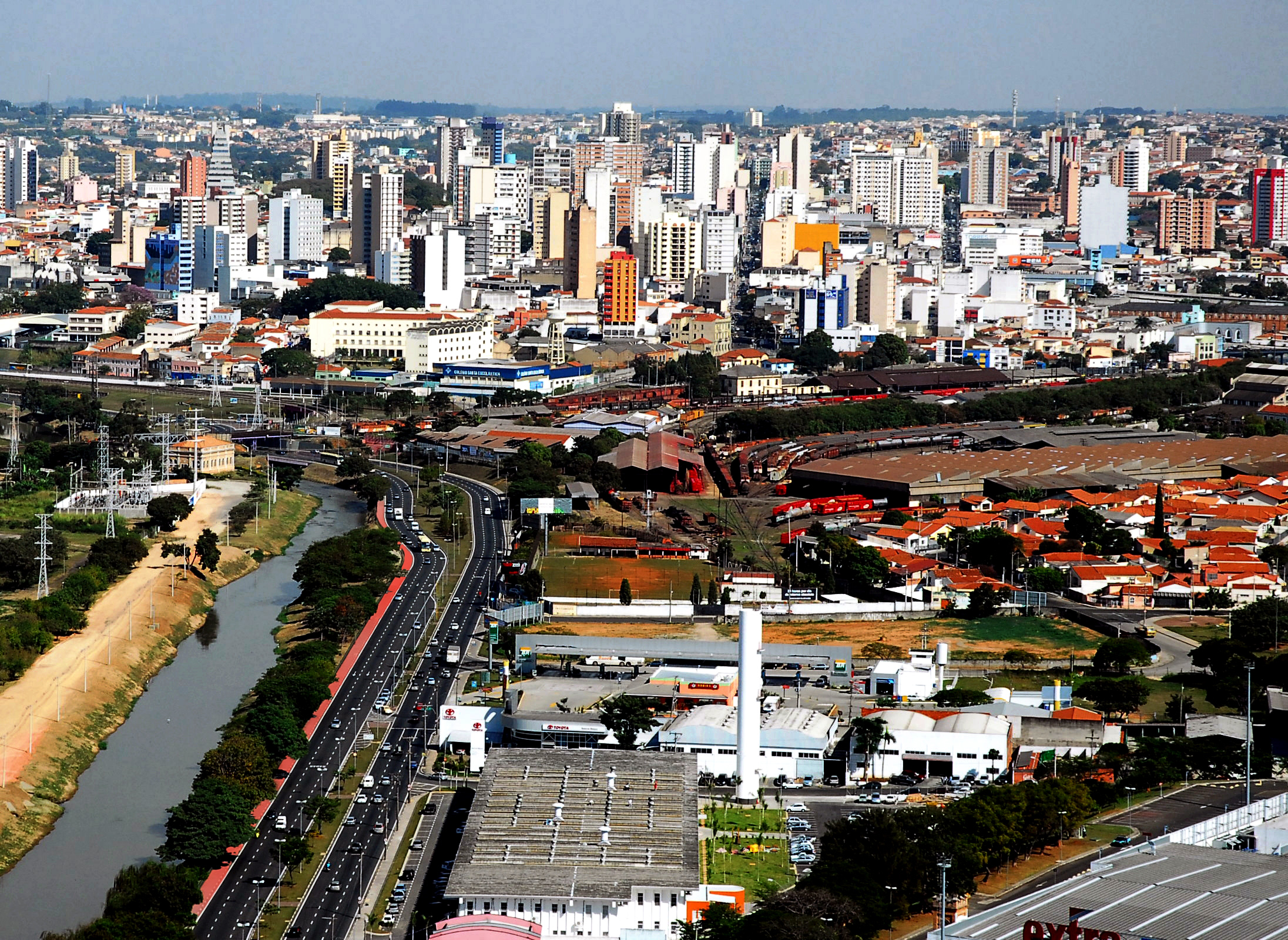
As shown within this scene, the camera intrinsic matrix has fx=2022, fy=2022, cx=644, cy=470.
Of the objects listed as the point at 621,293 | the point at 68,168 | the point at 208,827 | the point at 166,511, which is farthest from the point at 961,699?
the point at 68,168

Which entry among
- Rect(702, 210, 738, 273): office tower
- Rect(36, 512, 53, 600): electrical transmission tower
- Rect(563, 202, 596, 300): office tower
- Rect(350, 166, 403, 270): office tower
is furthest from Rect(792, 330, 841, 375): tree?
Rect(36, 512, 53, 600): electrical transmission tower

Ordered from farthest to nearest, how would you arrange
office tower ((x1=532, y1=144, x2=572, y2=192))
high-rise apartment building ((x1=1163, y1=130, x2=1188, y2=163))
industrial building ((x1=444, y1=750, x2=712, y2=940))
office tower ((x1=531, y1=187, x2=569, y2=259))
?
1. high-rise apartment building ((x1=1163, y1=130, x2=1188, y2=163))
2. office tower ((x1=532, y1=144, x2=572, y2=192))
3. office tower ((x1=531, y1=187, x2=569, y2=259))
4. industrial building ((x1=444, y1=750, x2=712, y2=940))

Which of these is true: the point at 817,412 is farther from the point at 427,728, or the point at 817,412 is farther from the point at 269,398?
the point at 427,728

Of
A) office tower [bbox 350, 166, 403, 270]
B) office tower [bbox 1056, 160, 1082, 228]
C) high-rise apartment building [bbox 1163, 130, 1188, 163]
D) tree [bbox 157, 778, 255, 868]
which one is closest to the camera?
tree [bbox 157, 778, 255, 868]

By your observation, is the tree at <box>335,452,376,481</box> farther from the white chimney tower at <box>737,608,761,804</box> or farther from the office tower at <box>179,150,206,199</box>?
the office tower at <box>179,150,206,199</box>

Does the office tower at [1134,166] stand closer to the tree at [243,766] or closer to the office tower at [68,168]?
the office tower at [68,168]

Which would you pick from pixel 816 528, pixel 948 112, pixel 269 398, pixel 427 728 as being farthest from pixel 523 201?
pixel 948 112

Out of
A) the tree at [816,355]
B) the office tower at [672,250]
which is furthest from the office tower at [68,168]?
the tree at [816,355]
